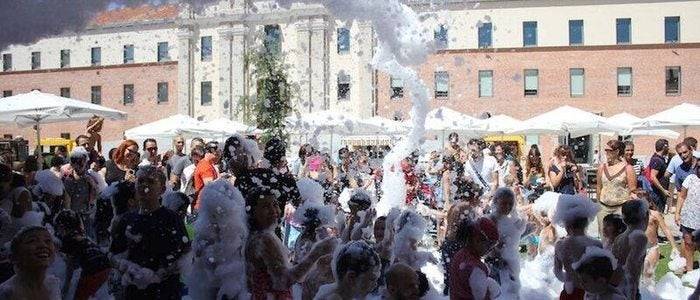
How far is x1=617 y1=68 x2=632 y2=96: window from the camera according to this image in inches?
1644

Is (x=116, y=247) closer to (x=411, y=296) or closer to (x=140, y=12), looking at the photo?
(x=411, y=296)

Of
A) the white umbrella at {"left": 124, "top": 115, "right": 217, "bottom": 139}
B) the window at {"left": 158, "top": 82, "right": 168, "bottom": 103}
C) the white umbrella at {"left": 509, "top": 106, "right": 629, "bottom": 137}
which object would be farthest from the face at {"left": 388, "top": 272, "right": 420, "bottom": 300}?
the window at {"left": 158, "top": 82, "right": 168, "bottom": 103}

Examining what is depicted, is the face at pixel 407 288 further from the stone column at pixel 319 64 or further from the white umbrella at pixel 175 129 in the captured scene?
the stone column at pixel 319 64

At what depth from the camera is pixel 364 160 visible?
17750mm

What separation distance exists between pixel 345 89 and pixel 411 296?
40.0 metres

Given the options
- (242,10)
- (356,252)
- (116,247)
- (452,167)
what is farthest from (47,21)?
(242,10)

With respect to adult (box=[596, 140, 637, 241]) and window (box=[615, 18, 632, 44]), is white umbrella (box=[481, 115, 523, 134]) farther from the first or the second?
window (box=[615, 18, 632, 44])

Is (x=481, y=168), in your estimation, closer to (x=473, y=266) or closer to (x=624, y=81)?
(x=473, y=266)

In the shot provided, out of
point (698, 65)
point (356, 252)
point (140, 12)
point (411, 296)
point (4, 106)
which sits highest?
point (140, 12)

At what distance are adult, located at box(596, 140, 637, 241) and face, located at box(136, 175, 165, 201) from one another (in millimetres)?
6116

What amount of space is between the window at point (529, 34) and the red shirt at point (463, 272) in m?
38.7

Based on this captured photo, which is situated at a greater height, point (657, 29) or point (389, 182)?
point (657, 29)

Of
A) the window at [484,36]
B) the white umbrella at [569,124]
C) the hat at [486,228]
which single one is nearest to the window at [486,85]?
the window at [484,36]

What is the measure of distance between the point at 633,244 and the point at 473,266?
5.40ft
